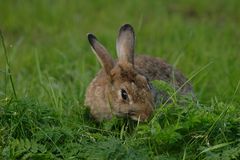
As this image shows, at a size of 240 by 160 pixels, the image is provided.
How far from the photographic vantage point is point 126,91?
18.4 ft

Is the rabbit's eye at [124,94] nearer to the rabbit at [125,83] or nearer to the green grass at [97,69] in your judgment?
the rabbit at [125,83]

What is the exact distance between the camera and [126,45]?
20.6 feet

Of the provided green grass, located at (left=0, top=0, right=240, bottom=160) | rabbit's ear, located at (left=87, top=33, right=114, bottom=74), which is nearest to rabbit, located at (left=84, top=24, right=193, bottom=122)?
rabbit's ear, located at (left=87, top=33, right=114, bottom=74)

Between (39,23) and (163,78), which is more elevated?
(39,23)

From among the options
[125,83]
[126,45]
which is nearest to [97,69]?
[126,45]

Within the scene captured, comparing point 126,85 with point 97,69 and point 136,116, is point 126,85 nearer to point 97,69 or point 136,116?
point 136,116

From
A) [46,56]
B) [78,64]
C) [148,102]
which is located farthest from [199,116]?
[46,56]

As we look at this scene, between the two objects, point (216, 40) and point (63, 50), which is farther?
point (216, 40)

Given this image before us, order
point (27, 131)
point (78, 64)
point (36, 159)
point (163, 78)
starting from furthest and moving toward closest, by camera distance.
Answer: point (78, 64)
point (163, 78)
point (27, 131)
point (36, 159)

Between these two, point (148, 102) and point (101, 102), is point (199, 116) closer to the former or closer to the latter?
point (148, 102)

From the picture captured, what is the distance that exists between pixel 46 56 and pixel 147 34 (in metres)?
1.65

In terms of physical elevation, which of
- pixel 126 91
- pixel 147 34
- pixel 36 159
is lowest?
pixel 36 159

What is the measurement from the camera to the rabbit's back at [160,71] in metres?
6.49

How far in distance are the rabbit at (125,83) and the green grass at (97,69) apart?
5.5 inches
